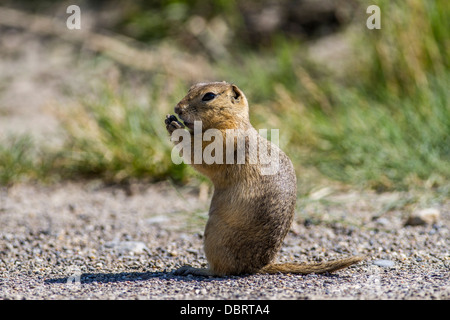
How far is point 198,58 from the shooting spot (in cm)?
924

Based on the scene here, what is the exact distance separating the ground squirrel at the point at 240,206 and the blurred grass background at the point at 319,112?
232 cm

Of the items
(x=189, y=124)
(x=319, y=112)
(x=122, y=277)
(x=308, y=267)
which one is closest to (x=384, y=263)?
(x=308, y=267)

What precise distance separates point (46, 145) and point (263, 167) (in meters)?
Result: 4.14

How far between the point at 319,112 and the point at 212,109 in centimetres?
373

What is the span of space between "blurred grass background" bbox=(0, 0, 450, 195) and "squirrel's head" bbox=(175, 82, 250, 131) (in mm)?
2321

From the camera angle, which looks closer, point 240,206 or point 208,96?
point 240,206

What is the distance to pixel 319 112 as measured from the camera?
747 centimetres

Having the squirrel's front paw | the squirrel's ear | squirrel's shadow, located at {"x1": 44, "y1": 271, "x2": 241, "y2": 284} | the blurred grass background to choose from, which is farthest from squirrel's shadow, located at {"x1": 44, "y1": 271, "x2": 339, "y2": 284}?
the blurred grass background

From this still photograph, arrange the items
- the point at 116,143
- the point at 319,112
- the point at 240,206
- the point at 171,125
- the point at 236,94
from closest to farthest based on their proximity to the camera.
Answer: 1. the point at 240,206
2. the point at 171,125
3. the point at 236,94
4. the point at 116,143
5. the point at 319,112

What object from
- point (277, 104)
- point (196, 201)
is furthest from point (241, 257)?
point (277, 104)

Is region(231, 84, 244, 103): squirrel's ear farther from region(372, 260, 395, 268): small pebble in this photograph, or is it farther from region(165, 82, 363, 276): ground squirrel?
region(372, 260, 395, 268): small pebble

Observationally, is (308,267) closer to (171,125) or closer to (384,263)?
(384,263)
